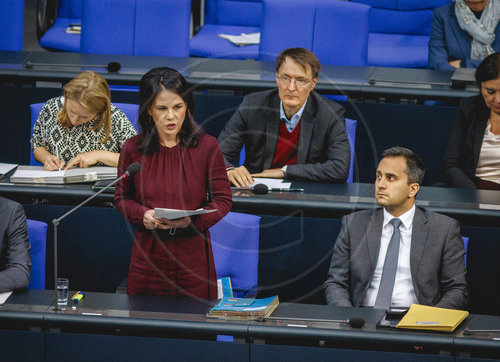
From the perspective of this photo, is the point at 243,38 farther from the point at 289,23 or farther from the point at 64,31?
the point at 64,31

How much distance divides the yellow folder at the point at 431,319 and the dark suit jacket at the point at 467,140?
1.30 m

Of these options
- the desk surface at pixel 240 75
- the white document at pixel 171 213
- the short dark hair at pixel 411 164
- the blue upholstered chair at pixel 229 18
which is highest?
the blue upholstered chair at pixel 229 18

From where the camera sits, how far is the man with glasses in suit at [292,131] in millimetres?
3445

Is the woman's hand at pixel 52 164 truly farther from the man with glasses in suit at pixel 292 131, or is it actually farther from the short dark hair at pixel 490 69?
the short dark hair at pixel 490 69

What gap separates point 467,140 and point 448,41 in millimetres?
1161

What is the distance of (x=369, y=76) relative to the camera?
4.23 m

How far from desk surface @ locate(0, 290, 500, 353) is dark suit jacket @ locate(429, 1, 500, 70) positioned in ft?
8.07

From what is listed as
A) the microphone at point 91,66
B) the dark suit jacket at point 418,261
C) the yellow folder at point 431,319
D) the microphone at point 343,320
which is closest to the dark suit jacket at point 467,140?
the dark suit jacket at point 418,261

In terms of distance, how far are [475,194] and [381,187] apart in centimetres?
55

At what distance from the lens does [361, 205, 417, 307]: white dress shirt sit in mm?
2840

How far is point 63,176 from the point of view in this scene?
127 inches

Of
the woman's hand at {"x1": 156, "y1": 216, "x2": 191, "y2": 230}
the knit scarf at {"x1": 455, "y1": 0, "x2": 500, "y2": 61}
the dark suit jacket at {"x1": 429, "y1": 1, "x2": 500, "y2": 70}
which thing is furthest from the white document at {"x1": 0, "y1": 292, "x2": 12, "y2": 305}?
the knit scarf at {"x1": 455, "y1": 0, "x2": 500, "y2": 61}

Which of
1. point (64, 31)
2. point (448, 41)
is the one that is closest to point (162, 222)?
point (448, 41)

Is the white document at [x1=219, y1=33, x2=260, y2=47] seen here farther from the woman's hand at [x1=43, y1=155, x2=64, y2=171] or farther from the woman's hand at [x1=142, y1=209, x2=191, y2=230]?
the woman's hand at [x1=142, y1=209, x2=191, y2=230]
